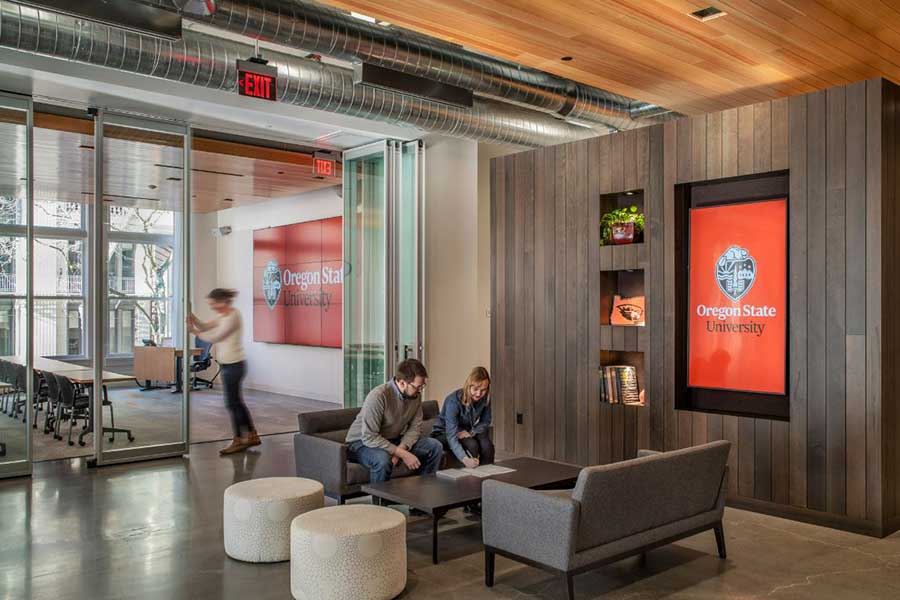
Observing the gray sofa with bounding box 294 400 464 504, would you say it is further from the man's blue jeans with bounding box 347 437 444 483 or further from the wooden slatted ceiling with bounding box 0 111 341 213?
the wooden slatted ceiling with bounding box 0 111 341 213

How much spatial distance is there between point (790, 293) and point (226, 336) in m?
5.61

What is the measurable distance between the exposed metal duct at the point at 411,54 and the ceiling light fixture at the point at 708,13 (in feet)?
6.59

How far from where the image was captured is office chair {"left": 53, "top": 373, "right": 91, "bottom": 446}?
8102 millimetres

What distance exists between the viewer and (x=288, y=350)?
13352mm

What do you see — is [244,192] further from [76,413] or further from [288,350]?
[76,413]

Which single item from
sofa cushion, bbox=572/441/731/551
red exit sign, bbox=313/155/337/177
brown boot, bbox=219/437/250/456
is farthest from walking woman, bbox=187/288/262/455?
sofa cushion, bbox=572/441/731/551

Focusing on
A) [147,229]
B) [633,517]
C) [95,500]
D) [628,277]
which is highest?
[147,229]

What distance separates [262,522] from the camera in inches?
179

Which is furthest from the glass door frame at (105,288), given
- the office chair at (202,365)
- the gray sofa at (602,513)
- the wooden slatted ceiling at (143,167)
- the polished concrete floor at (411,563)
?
the office chair at (202,365)

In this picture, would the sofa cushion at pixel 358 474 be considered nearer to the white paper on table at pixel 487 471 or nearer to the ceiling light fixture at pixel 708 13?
the white paper on table at pixel 487 471

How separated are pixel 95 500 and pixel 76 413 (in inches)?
107

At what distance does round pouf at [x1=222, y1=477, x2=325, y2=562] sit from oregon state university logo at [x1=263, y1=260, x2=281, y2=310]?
30.3 ft

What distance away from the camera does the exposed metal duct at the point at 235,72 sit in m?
5.01

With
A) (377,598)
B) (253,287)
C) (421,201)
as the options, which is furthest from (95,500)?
(253,287)
